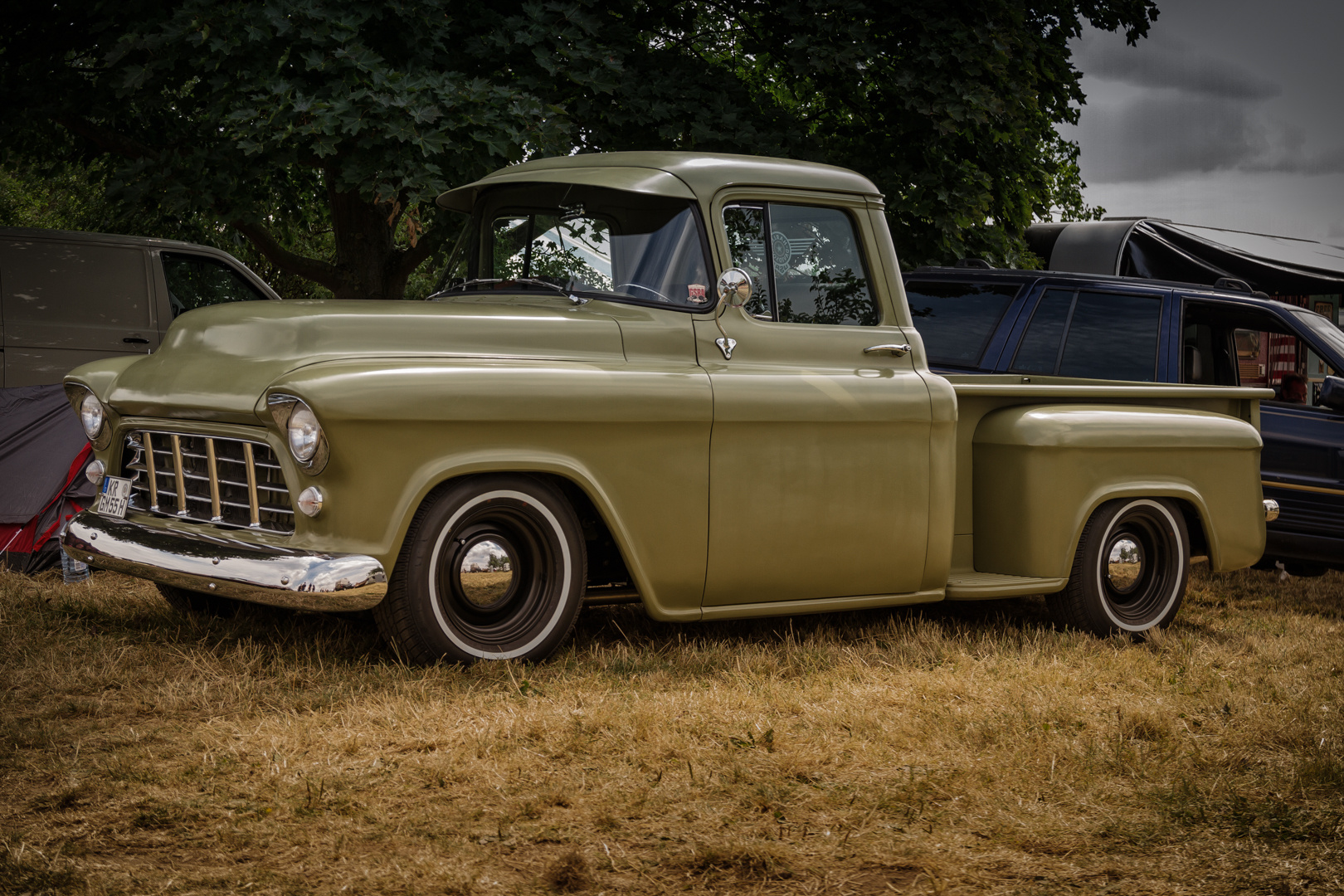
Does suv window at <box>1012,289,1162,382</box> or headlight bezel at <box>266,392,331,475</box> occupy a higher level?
suv window at <box>1012,289,1162,382</box>

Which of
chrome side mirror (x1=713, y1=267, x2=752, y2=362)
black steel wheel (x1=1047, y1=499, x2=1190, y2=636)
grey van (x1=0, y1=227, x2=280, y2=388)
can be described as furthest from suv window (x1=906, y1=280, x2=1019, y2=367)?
grey van (x1=0, y1=227, x2=280, y2=388)

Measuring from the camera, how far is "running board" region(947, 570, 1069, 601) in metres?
5.71

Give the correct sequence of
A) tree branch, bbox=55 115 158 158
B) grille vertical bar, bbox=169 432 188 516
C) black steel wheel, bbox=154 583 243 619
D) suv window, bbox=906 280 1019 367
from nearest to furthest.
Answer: grille vertical bar, bbox=169 432 188 516 < black steel wheel, bbox=154 583 243 619 < suv window, bbox=906 280 1019 367 < tree branch, bbox=55 115 158 158

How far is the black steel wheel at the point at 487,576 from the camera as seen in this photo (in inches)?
178

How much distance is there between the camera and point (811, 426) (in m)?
5.28

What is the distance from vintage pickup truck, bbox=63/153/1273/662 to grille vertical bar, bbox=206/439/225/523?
0.07ft

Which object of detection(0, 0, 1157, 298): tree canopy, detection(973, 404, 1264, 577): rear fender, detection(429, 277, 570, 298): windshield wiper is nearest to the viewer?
A: detection(429, 277, 570, 298): windshield wiper

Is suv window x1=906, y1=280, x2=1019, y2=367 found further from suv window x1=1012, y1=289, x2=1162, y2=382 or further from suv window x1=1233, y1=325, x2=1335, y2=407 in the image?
suv window x1=1233, y1=325, x2=1335, y2=407

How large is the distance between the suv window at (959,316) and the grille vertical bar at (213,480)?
479 cm

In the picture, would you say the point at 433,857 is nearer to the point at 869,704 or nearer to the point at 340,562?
the point at 340,562

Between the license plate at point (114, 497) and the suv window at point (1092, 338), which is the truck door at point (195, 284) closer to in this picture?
the license plate at point (114, 497)

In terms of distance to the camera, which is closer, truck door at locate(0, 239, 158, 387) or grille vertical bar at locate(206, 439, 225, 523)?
grille vertical bar at locate(206, 439, 225, 523)

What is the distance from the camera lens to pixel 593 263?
5.43 m

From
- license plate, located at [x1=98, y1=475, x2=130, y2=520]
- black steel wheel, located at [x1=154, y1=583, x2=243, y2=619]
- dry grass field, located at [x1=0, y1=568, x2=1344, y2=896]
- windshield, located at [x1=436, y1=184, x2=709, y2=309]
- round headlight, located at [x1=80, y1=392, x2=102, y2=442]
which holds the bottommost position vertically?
dry grass field, located at [x1=0, y1=568, x2=1344, y2=896]
